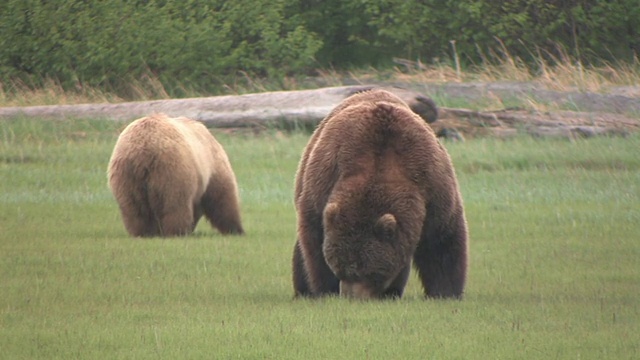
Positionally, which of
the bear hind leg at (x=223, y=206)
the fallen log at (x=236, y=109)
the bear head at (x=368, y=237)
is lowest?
the fallen log at (x=236, y=109)

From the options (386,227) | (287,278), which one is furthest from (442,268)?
(287,278)

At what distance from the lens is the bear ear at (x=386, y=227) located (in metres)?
7.54

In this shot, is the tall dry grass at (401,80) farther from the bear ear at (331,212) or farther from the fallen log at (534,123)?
the bear ear at (331,212)

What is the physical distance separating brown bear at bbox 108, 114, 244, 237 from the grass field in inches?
10.6

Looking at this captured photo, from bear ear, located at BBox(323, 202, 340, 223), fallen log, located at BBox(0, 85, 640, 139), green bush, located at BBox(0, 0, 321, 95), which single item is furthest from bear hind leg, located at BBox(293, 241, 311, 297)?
green bush, located at BBox(0, 0, 321, 95)

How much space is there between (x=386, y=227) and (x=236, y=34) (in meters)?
27.7

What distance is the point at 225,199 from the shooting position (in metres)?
13.1

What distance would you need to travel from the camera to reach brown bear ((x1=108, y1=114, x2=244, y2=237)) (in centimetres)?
1213

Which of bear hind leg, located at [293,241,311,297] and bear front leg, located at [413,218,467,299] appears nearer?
bear front leg, located at [413,218,467,299]

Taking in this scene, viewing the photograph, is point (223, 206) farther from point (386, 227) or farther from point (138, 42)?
point (138, 42)

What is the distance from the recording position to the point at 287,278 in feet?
33.6

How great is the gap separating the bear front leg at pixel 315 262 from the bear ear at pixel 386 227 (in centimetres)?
78

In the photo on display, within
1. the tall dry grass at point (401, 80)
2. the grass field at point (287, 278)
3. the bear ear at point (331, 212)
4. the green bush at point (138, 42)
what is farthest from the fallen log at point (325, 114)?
the bear ear at point (331, 212)

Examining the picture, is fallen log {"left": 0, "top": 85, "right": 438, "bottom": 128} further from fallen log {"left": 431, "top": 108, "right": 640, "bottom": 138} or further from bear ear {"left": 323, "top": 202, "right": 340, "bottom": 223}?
bear ear {"left": 323, "top": 202, "right": 340, "bottom": 223}
